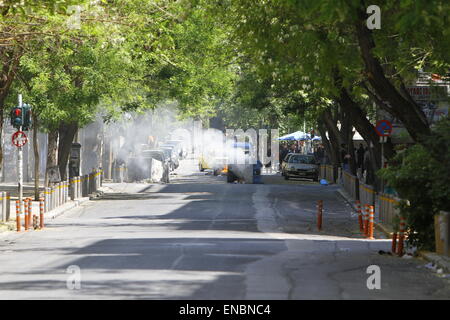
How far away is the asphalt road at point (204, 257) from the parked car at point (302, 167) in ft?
74.1

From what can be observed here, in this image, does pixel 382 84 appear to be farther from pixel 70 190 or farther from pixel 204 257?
pixel 70 190

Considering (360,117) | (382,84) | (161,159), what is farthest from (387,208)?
(161,159)

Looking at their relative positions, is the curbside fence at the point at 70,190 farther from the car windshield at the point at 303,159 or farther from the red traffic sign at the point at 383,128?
the car windshield at the point at 303,159

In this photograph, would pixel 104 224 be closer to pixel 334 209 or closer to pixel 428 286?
pixel 334 209

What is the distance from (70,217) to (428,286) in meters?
17.9

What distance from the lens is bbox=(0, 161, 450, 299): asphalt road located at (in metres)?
13.3

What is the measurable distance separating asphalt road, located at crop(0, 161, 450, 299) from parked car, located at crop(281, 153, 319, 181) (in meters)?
22.6

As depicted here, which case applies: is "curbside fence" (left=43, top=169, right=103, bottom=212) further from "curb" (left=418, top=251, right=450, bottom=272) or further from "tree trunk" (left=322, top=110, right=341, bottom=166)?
"curb" (left=418, top=251, right=450, bottom=272)

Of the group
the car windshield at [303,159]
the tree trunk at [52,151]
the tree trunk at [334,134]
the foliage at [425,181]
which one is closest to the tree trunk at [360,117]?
the foliage at [425,181]

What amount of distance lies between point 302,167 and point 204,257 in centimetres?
3949

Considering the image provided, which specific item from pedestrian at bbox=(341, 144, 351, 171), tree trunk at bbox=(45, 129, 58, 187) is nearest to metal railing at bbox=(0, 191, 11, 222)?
tree trunk at bbox=(45, 129, 58, 187)

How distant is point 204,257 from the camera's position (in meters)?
18.0
